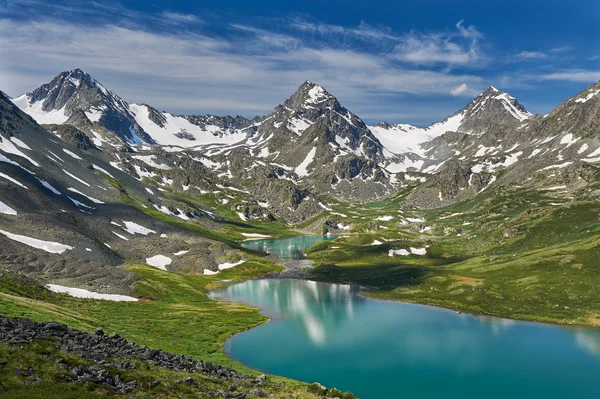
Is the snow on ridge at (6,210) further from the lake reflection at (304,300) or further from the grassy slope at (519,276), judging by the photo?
the grassy slope at (519,276)

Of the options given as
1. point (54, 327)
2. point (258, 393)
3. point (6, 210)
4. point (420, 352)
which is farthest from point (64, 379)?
point (6, 210)

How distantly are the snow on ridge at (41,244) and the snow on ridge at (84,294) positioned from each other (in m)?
25.8

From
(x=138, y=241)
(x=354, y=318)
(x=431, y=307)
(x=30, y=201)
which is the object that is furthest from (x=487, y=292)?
(x=30, y=201)

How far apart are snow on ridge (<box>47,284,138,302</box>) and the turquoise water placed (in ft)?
114

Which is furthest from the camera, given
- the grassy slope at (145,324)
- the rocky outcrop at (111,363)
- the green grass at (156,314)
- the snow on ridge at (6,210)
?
the snow on ridge at (6,210)

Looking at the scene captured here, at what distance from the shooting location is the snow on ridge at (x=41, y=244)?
121250 millimetres

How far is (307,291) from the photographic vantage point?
491ft

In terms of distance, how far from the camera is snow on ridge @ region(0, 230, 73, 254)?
121 meters

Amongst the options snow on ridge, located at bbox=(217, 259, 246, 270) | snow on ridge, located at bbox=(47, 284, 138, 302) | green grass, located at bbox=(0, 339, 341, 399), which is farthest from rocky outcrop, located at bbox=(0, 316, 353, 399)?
snow on ridge, located at bbox=(217, 259, 246, 270)

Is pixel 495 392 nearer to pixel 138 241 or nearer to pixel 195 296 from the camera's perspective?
pixel 195 296

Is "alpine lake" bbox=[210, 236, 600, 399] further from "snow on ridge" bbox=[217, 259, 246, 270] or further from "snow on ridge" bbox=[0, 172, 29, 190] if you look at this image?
"snow on ridge" bbox=[0, 172, 29, 190]

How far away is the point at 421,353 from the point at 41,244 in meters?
105

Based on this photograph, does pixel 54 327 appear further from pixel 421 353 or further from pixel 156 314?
pixel 421 353

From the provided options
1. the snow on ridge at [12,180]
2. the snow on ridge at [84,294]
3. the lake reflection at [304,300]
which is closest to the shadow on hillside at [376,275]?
the lake reflection at [304,300]
